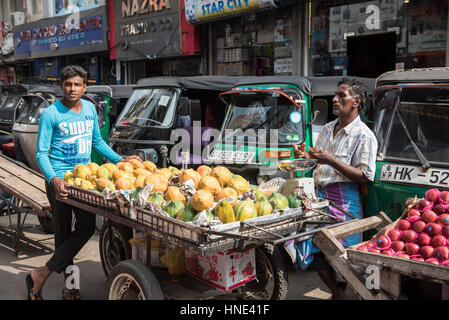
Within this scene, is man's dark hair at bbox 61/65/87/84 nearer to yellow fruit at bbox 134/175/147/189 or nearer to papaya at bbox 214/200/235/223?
yellow fruit at bbox 134/175/147/189

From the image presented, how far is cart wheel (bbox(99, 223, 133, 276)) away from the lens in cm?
369

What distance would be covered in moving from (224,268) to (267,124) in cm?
302

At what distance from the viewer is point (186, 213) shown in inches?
107

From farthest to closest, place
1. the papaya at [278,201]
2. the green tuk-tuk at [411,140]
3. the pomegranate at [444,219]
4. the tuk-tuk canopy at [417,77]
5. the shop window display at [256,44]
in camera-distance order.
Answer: the shop window display at [256,44], the tuk-tuk canopy at [417,77], the green tuk-tuk at [411,140], the papaya at [278,201], the pomegranate at [444,219]

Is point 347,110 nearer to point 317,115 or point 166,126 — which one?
point 317,115

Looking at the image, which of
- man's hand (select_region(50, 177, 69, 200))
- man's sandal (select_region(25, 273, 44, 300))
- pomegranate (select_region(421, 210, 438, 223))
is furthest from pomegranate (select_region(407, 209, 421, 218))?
man's sandal (select_region(25, 273, 44, 300))

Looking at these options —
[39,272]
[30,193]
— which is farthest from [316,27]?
[39,272]

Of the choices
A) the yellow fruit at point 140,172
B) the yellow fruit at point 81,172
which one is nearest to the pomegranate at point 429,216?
the yellow fruit at point 140,172

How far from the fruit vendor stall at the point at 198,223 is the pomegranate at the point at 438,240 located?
1.58ft

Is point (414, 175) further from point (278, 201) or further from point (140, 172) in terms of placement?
point (140, 172)

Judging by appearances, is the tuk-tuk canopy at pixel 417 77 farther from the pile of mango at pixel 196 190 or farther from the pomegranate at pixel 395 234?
the pile of mango at pixel 196 190

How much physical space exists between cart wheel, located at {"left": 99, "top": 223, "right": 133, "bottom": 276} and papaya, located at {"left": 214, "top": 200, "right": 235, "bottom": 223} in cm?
130

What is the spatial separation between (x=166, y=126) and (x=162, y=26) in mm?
7948

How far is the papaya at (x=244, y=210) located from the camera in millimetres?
2666
